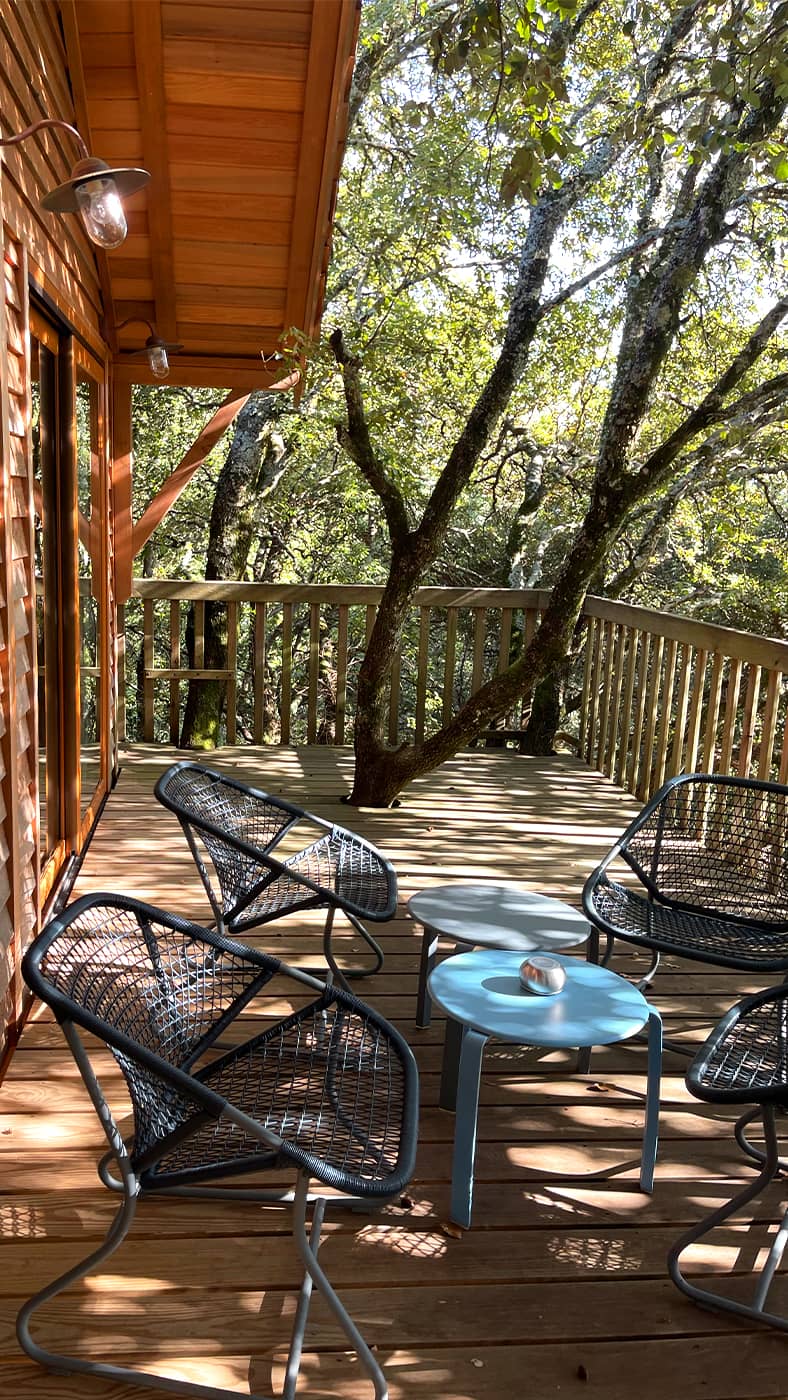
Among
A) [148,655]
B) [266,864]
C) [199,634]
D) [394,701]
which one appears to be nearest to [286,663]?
[199,634]

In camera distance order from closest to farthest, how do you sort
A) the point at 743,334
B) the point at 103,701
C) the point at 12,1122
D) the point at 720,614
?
the point at 12,1122, the point at 103,701, the point at 743,334, the point at 720,614

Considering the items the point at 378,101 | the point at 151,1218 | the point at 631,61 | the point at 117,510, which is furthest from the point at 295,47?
the point at 378,101

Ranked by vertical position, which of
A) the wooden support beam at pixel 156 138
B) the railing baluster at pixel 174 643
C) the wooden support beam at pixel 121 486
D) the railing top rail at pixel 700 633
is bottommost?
the railing baluster at pixel 174 643

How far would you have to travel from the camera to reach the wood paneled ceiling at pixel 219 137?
11.3 ft

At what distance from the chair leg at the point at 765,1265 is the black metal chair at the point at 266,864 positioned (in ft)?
3.75

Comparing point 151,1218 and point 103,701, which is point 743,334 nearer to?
point 103,701

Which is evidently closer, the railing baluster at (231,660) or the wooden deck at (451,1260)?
the wooden deck at (451,1260)

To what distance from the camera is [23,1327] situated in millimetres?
1827

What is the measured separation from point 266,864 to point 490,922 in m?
0.65

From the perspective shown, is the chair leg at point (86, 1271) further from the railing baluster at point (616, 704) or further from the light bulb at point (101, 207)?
the railing baluster at point (616, 704)

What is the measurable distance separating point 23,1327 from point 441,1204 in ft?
2.94

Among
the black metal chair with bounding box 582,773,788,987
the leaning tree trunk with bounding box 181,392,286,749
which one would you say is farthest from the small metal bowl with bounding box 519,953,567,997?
the leaning tree trunk with bounding box 181,392,286,749

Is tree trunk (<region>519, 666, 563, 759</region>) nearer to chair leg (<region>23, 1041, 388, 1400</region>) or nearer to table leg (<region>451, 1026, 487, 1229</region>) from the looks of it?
table leg (<region>451, 1026, 487, 1229</region>)

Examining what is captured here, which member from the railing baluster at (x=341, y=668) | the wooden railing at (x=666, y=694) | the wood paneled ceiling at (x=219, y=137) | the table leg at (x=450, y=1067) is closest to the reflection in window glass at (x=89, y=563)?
the wood paneled ceiling at (x=219, y=137)
